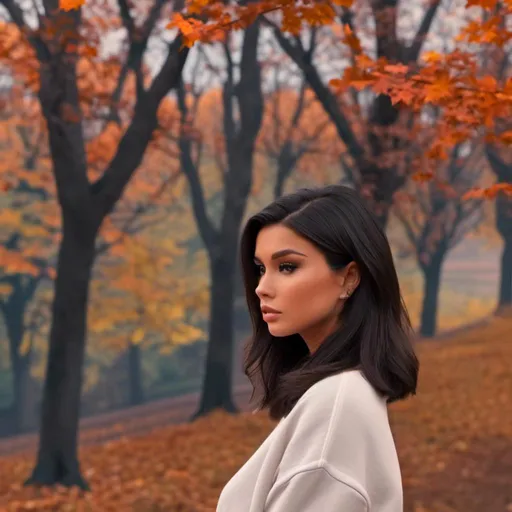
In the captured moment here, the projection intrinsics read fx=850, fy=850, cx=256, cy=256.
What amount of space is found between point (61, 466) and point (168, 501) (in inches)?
59.7

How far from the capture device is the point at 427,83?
5.11 metres

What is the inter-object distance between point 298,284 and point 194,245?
114 ft

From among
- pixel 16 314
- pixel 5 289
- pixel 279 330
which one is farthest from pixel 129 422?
pixel 279 330

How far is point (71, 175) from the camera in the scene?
29.9 ft

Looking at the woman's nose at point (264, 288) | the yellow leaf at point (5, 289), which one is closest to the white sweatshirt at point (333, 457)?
the woman's nose at point (264, 288)

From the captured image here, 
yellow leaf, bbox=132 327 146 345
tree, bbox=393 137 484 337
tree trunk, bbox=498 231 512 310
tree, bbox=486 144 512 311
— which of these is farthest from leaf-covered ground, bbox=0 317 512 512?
tree trunk, bbox=498 231 512 310

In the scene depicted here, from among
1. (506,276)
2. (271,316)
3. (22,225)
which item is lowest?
(506,276)

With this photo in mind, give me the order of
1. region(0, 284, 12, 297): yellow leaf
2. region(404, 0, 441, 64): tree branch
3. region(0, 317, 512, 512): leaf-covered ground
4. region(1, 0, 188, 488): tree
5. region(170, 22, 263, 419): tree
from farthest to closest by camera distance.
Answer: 1. region(0, 284, 12, 297): yellow leaf
2. region(170, 22, 263, 419): tree
3. region(404, 0, 441, 64): tree branch
4. region(0, 317, 512, 512): leaf-covered ground
5. region(1, 0, 188, 488): tree

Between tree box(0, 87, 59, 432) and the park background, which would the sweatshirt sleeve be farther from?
tree box(0, 87, 59, 432)

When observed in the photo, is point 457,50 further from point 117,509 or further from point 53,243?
point 53,243

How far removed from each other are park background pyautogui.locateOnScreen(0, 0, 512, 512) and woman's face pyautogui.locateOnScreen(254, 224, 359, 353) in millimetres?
3372

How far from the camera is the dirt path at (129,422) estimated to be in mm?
20047

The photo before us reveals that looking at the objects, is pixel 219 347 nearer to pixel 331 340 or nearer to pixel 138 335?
pixel 138 335

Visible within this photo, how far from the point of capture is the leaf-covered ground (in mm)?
9383
